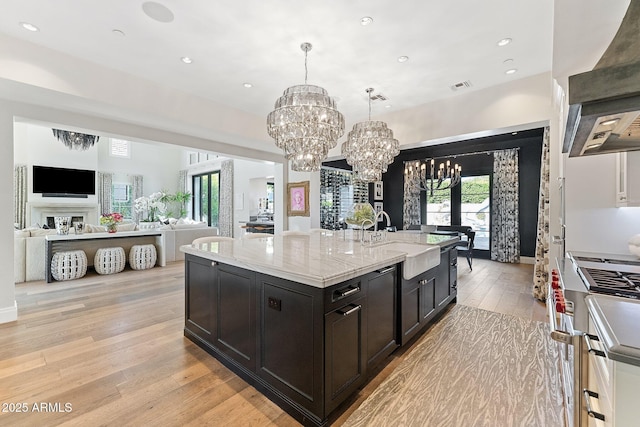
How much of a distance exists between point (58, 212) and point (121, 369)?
9.34m

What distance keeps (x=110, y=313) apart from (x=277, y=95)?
12.5ft

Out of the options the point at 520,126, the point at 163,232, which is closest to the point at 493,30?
the point at 520,126

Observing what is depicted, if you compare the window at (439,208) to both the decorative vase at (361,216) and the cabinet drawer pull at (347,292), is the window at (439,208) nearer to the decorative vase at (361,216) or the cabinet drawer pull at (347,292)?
the decorative vase at (361,216)

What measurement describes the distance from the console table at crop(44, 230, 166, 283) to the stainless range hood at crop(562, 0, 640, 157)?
6831 millimetres

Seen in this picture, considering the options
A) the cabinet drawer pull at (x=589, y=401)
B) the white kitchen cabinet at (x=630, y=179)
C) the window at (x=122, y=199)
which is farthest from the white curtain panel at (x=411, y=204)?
the window at (x=122, y=199)

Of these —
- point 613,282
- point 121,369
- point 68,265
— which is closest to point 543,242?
point 613,282

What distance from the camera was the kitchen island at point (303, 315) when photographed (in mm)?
1674

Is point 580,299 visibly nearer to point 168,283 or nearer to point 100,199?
point 168,283

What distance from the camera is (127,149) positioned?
11.0 m

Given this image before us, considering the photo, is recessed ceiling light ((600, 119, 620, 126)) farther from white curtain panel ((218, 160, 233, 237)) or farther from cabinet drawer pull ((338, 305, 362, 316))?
white curtain panel ((218, 160, 233, 237))

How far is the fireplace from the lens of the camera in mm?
8328

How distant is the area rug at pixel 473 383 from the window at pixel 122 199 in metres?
12.1

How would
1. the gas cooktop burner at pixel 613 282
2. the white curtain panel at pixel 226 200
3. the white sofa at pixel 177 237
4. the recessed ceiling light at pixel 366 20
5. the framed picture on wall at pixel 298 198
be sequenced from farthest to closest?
the white curtain panel at pixel 226 200, the framed picture on wall at pixel 298 198, the white sofa at pixel 177 237, the recessed ceiling light at pixel 366 20, the gas cooktop burner at pixel 613 282

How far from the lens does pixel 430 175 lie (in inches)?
310
